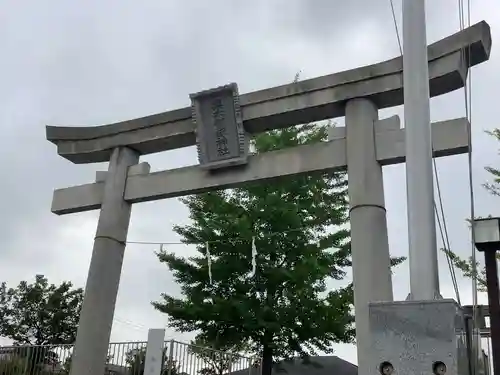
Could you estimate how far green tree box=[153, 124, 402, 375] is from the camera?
11180 mm

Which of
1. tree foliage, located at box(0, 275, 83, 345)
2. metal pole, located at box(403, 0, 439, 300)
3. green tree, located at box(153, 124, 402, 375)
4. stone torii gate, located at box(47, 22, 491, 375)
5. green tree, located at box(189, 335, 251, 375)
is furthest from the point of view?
tree foliage, located at box(0, 275, 83, 345)

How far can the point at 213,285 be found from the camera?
11805 millimetres

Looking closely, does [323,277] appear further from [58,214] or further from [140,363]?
[58,214]

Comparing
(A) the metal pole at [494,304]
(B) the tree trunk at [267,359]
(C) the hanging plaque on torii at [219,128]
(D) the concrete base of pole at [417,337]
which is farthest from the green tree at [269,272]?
(D) the concrete base of pole at [417,337]

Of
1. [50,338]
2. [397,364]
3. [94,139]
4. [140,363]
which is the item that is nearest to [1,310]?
[50,338]

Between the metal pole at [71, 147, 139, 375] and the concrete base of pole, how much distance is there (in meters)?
5.31

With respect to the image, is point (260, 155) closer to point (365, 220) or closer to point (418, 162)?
point (365, 220)

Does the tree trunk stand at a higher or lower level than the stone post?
lower

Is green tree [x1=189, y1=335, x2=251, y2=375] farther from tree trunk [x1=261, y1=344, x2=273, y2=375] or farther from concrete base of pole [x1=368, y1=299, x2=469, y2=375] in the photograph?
concrete base of pole [x1=368, y1=299, x2=469, y2=375]

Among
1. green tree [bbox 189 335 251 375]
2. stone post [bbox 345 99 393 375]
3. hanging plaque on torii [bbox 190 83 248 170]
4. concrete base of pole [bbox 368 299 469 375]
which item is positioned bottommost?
concrete base of pole [bbox 368 299 469 375]

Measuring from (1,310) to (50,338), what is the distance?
209cm

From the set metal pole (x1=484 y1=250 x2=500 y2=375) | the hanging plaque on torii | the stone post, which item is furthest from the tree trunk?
metal pole (x1=484 y1=250 x2=500 y2=375)

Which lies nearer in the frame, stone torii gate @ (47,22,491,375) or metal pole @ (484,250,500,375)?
metal pole @ (484,250,500,375)

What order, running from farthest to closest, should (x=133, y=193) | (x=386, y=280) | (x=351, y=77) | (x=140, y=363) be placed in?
(x=140, y=363)
(x=133, y=193)
(x=351, y=77)
(x=386, y=280)
